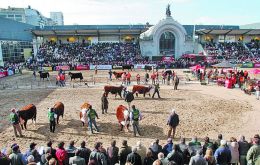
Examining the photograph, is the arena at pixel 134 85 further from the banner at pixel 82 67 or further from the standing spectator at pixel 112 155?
the standing spectator at pixel 112 155

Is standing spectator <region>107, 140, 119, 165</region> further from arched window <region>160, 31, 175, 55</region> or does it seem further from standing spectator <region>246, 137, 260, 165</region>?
arched window <region>160, 31, 175, 55</region>

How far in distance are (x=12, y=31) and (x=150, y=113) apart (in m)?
48.7

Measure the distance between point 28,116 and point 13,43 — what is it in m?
46.9

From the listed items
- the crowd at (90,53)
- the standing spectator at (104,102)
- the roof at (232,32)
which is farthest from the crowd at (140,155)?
the roof at (232,32)

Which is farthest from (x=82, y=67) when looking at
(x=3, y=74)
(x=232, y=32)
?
(x=232, y=32)

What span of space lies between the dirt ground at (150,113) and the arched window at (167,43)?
28.6 meters

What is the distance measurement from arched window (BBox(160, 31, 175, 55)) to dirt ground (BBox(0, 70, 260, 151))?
28591mm

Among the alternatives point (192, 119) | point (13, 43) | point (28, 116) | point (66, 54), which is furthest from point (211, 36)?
point (28, 116)

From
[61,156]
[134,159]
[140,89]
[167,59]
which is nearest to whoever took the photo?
[134,159]

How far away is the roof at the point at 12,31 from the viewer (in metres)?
52.6

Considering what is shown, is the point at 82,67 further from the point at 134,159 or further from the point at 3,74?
the point at 134,159

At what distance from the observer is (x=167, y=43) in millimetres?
55875

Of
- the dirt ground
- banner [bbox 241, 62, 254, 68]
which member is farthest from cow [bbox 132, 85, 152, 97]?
banner [bbox 241, 62, 254, 68]

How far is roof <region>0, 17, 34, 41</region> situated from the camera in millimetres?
52584
